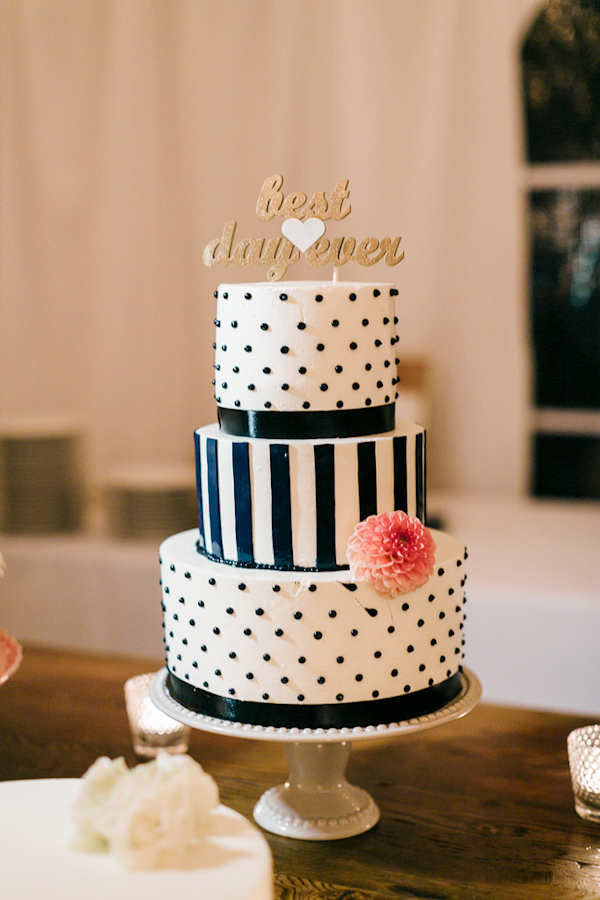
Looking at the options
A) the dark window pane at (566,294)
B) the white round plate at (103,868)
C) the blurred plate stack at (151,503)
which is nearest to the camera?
the white round plate at (103,868)

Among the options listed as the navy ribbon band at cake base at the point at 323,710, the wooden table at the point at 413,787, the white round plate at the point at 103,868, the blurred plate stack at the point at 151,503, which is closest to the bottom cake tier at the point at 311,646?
the navy ribbon band at cake base at the point at 323,710

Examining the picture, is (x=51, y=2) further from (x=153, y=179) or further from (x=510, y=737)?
(x=510, y=737)

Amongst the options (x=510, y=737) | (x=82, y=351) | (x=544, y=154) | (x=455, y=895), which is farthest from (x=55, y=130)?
(x=455, y=895)

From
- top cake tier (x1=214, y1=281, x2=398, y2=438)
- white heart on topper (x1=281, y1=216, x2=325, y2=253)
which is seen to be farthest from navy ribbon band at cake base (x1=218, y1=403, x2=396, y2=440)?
white heart on topper (x1=281, y1=216, x2=325, y2=253)

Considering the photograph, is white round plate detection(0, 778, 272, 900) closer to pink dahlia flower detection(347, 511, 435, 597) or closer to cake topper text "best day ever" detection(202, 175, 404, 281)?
pink dahlia flower detection(347, 511, 435, 597)

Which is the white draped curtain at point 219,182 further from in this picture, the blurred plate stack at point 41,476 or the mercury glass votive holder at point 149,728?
the mercury glass votive holder at point 149,728

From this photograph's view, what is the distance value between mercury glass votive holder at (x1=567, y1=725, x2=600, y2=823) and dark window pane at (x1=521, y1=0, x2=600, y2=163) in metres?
2.37

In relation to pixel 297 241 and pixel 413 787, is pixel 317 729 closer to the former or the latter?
pixel 413 787

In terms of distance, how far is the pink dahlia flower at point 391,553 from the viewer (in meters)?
1.35

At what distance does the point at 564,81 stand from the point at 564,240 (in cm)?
54

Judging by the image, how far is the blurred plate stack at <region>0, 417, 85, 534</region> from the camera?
3121 mm

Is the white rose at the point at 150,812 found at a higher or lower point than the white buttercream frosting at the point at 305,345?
lower

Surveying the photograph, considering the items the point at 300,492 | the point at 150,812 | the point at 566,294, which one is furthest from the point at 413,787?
the point at 566,294

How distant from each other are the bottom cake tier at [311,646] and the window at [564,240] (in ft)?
6.76
